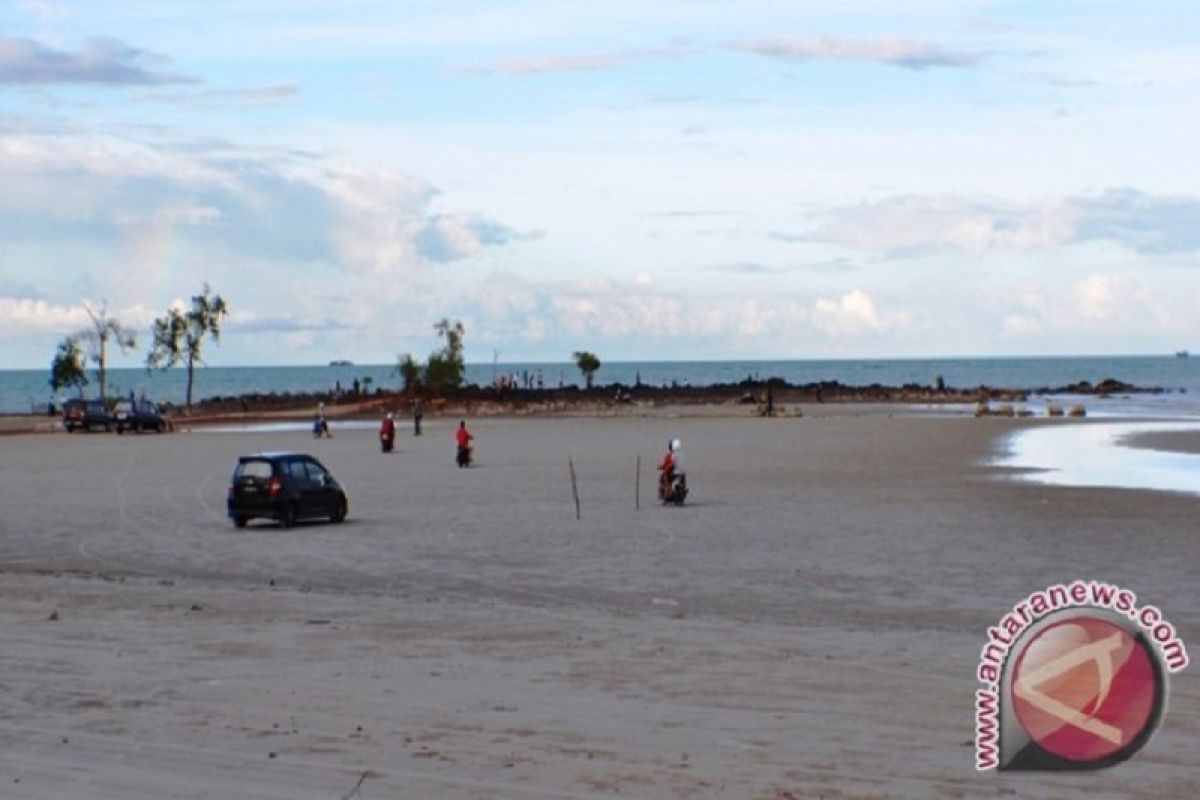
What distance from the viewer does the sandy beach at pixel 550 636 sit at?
12.7 metres

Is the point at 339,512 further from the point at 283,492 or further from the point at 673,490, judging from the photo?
the point at 673,490

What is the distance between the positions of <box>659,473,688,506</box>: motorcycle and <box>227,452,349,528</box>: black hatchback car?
708cm

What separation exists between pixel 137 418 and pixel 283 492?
212ft

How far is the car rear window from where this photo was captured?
36.6 meters

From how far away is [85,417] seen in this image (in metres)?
101

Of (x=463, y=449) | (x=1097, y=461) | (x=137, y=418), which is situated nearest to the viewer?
(x=463, y=449)

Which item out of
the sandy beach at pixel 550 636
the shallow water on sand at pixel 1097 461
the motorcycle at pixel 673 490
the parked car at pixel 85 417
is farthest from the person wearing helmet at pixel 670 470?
the parked car at pixel 85 417

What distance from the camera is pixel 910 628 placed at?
21.0 metres

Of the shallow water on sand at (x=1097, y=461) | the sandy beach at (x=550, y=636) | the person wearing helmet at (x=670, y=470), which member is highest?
the person wearing helmet at (x=670, y=470)

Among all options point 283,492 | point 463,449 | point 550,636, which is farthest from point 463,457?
point 550,636

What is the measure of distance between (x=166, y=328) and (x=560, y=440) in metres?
68.9

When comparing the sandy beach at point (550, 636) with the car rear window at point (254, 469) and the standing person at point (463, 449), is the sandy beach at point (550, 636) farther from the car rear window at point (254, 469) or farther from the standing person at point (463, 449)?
the standing person at point (463, 449)

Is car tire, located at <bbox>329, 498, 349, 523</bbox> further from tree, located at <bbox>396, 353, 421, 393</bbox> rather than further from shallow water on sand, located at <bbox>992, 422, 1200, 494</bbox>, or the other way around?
tree, located at <bbox>396, 353, 421, 393</bbox>

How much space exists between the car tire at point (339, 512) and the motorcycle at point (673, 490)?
7134mm
